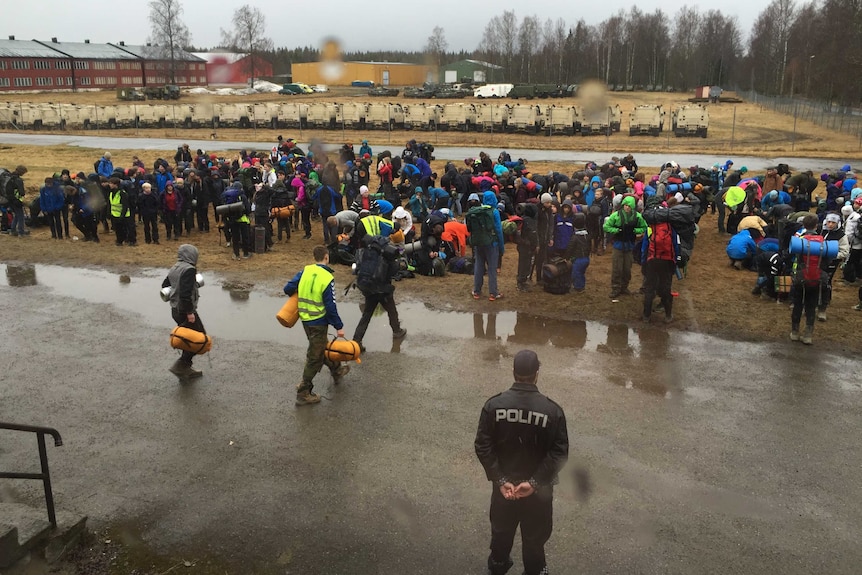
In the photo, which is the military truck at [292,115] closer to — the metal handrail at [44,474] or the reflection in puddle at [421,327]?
the reflection in puddle at [421,327]

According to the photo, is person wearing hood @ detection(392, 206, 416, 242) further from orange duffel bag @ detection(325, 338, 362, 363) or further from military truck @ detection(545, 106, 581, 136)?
military truck @ detection(545, 106, 581, 136)

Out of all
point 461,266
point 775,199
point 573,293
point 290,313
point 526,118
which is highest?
point 526,118

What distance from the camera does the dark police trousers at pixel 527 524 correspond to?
413 cm

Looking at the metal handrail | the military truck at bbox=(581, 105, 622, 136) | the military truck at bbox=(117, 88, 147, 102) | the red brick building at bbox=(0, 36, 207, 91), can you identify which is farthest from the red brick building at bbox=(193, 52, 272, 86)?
the red brick building at bbox=(0, 36, 207, 91)

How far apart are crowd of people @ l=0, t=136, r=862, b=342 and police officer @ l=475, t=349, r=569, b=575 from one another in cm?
490

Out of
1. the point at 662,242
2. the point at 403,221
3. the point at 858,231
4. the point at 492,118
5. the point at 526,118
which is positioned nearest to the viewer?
the point at 662,242

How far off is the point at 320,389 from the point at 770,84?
255 ft

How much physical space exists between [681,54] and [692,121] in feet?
17.1

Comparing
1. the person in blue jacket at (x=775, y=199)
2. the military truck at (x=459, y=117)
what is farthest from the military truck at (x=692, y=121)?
the person in blue jacket at (x=775, y=199)

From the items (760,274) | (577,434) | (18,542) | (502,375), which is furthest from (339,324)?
(760,274)

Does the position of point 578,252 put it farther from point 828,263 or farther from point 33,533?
point 33,533

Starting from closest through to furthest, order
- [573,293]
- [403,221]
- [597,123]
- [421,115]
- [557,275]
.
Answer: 1. [557,275]
2. [573,293]
3. [403,221]
4. [597,123]
5. [421,115]

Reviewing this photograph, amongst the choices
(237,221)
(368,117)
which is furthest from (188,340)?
(368,117)

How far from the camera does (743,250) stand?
12.8 metres
